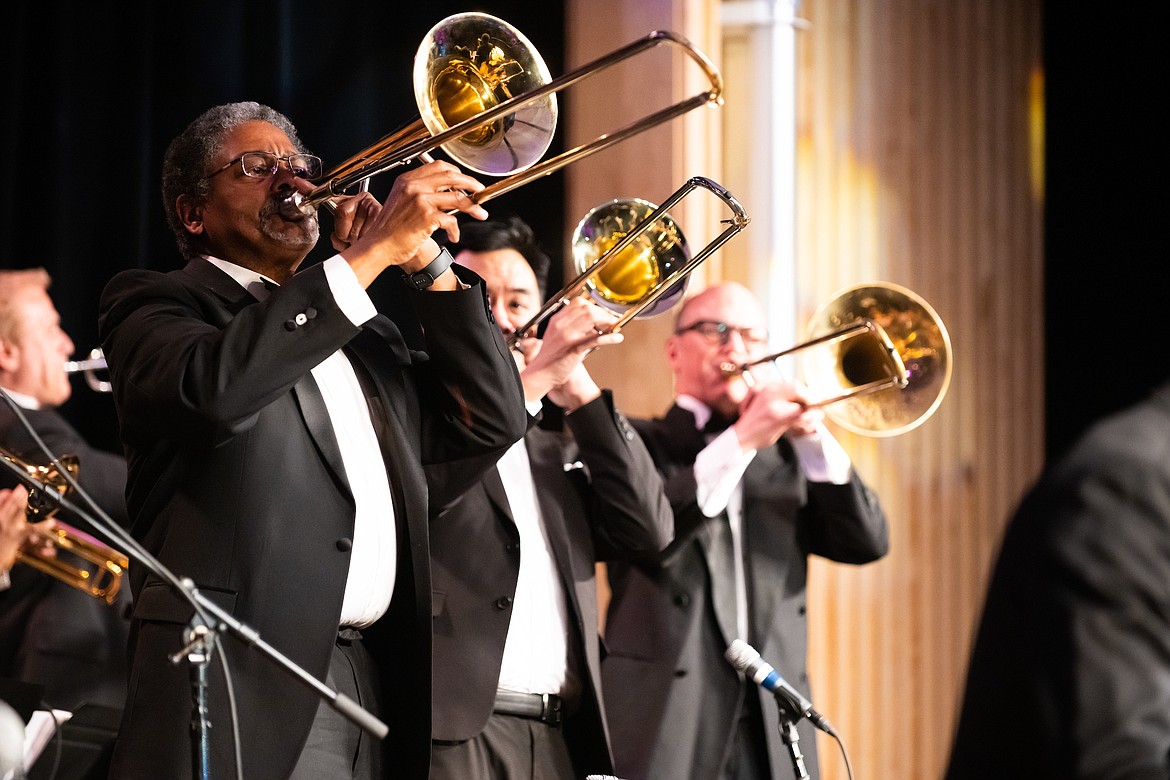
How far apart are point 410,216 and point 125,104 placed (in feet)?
6.05

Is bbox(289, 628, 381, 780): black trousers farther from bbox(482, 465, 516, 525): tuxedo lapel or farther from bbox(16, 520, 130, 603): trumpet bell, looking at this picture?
bbox(16, 520, 130, 603): trumpet bell

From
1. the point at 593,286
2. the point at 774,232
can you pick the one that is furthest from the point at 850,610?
the point at 593,286

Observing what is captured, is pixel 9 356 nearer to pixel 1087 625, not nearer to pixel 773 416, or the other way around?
pixel 773 416

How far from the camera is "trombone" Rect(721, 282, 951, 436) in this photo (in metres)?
3.50

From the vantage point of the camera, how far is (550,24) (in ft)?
13.8

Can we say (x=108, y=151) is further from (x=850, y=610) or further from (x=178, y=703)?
(x=850, y=610)

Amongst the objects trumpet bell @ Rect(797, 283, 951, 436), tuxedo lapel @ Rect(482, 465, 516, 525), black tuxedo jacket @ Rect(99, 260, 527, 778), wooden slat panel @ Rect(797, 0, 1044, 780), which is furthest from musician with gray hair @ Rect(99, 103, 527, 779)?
wooden slat panel @ Rect(797, 0, 1044, 780)

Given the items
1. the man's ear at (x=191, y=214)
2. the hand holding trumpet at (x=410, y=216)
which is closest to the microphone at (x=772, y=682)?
the hand holding trumpet at (x=410, y=216)

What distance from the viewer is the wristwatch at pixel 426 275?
221 centimetres

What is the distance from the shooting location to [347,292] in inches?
77.3

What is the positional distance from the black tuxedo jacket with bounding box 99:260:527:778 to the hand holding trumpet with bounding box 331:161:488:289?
0.09m

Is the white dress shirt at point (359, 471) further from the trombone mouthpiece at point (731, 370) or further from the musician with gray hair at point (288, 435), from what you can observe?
the trombone mouthpiece at point (731, 370)

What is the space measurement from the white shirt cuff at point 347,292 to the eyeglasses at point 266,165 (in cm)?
33

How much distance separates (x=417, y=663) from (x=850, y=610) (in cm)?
272
